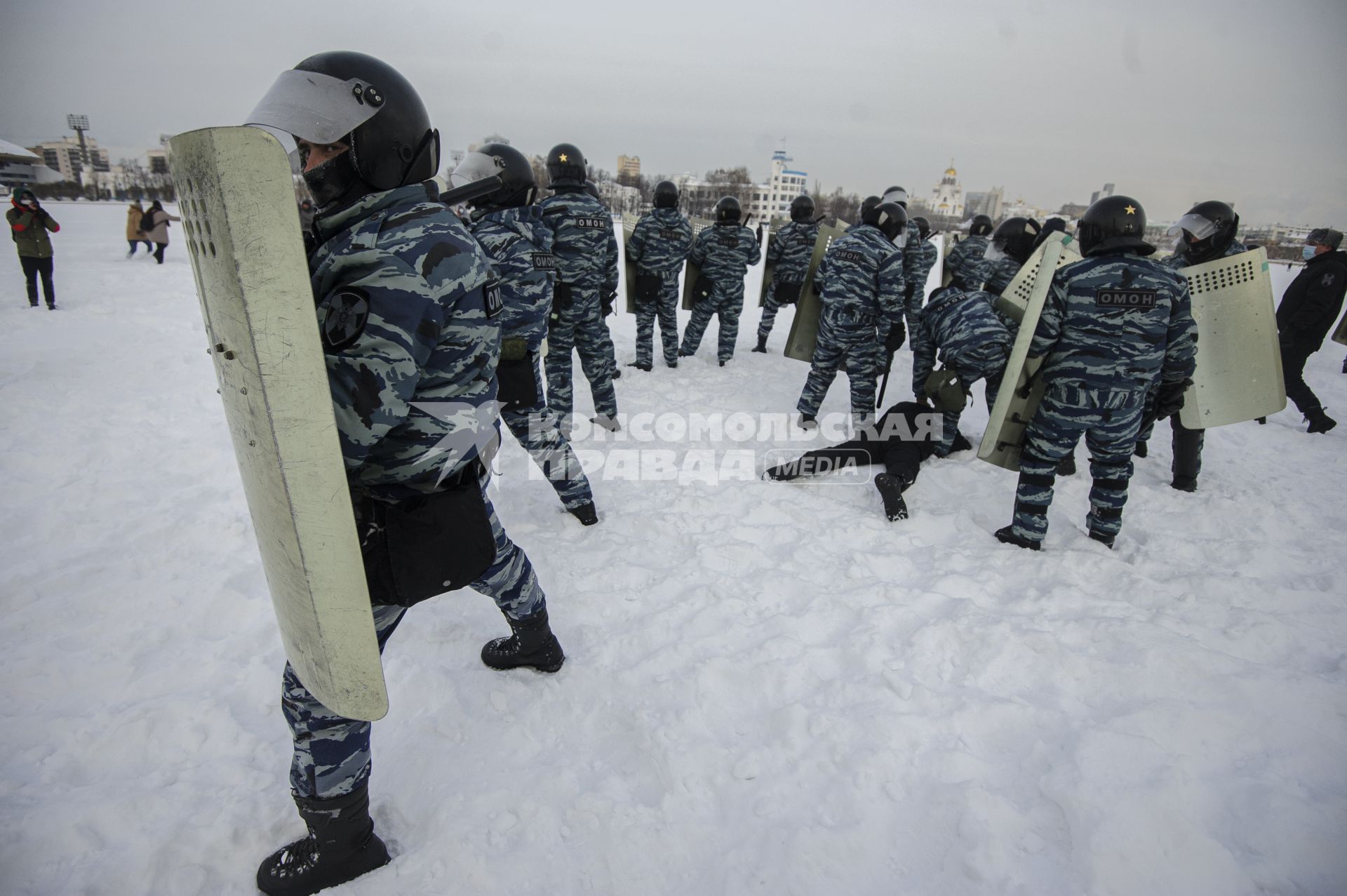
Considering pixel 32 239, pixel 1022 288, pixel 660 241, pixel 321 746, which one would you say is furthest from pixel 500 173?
pixel 32 239

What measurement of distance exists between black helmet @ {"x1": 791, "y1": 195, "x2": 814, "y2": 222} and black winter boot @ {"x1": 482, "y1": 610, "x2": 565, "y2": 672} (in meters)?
6.13

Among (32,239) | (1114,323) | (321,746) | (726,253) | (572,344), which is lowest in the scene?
(321,746)

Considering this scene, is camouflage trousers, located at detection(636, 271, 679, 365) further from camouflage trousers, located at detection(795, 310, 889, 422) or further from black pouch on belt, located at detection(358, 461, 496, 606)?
black pouch on belt, located at detection(358, 461, 496, 606)

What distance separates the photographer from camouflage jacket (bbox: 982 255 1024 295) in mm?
5078

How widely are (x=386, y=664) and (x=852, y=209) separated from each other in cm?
8077

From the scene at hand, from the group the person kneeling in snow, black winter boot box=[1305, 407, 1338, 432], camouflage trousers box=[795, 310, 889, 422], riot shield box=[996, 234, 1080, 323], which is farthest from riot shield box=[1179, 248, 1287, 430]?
black winter boot box=[1305, 407, 1338, 432]

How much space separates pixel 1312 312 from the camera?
551 centimetres

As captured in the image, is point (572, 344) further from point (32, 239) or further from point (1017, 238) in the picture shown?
point (32, 239)

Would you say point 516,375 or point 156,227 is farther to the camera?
point 156,227

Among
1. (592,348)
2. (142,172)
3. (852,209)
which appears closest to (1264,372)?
(592,348)

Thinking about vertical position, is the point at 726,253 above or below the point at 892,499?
above

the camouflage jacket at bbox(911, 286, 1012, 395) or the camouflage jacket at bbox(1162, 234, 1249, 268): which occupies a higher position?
the camouflage jacket at bbox(1162, 234, 1249, 268)

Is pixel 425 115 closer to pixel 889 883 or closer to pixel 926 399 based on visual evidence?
pixel 889 883

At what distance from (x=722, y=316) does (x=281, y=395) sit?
622 cm
